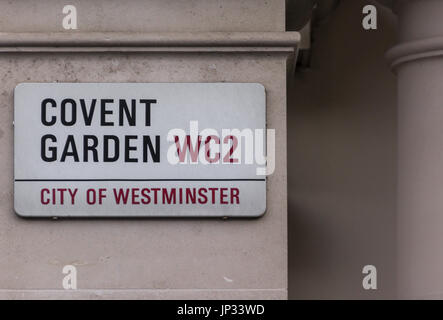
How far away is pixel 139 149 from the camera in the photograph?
5.48 meters

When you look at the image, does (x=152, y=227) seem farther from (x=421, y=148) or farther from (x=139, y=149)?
(x=421, y=148)

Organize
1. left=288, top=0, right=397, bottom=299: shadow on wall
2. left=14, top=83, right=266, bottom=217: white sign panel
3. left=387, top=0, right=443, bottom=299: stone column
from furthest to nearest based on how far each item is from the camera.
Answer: left=288, top=0, right=397, bottom=299: shadow on wall
left=387, top=0, right=443, bottom=299: stone column
left=14, top=83, right=266, bottom=217: white sign panel

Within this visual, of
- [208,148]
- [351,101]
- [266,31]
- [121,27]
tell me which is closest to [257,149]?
[208,148]

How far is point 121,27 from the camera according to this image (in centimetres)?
561

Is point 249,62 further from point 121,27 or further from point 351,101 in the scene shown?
point 351,101

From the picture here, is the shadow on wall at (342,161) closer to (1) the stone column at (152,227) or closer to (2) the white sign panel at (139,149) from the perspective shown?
(1) the stone column at (152,227)

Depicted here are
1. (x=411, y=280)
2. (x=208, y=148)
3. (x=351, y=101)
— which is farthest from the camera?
(x=351, y=101)

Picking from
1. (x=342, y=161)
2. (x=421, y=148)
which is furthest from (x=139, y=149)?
(x=342, y=161)

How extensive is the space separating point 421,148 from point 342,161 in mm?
3194

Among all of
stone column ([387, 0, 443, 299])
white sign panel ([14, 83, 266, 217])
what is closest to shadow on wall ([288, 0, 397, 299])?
stone column ([387, 0, 443, 299])

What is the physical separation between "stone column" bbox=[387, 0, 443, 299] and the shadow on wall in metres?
2.87

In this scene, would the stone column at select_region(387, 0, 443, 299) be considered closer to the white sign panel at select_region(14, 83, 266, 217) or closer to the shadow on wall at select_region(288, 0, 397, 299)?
the white sign panel at select_region(14, 83, 266, 217)

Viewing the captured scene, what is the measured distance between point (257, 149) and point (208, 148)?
325mm

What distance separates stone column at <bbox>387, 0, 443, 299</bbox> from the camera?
573cm
